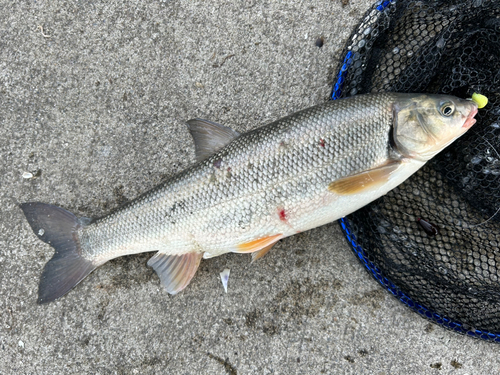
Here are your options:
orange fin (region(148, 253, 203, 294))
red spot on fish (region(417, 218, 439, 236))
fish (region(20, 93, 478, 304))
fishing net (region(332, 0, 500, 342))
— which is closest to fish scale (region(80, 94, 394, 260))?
fish (region(20, 93, 478, 304))

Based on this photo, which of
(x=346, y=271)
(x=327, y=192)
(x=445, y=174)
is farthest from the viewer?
(x=346, y=271)

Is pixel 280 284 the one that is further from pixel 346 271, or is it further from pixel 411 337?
pixel 411 337

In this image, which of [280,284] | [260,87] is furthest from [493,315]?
[260,87]

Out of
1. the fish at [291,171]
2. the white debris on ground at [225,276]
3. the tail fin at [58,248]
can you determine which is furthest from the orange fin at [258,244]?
the tail fin at [58,248]

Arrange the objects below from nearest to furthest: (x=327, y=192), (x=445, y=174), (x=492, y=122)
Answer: (x=327, y=192), (x=492, y=122), (x=445, y=174)

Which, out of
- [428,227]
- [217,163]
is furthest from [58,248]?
[428,227]

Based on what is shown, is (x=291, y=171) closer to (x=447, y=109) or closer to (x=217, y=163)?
(x=217, y=163)
